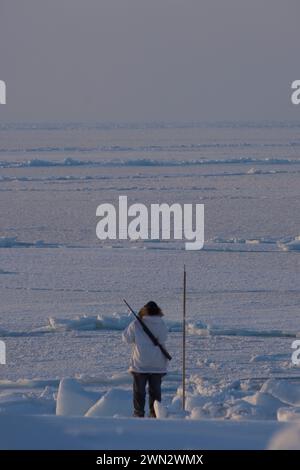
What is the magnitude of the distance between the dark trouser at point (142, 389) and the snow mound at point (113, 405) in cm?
9

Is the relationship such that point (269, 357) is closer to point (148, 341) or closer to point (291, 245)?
point (148, 341)

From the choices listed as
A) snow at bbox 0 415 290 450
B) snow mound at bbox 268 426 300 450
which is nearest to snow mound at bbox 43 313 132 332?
snow at bbox 0 415 290 450

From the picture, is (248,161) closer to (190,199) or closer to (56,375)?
(190,199)

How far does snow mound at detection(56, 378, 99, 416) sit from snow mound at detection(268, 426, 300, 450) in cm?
263

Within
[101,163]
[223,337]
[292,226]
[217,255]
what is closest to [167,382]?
[223,337]

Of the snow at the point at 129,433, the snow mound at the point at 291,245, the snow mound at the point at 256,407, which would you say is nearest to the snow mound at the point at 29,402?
the snow mound at the point at 256,407

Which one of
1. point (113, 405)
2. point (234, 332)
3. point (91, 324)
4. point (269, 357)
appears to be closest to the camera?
point (113, 405)

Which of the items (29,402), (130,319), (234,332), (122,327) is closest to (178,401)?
(29,402)

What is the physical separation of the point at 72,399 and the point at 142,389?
0.36 meters

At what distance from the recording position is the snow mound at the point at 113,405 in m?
5.27

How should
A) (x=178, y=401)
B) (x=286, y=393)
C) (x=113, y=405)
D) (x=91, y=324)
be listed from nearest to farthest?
(x=113, y=405) < (x=178, y=401) < (x=286, y=393) < (x=91, y=324)

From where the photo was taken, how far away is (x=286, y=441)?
111 inches

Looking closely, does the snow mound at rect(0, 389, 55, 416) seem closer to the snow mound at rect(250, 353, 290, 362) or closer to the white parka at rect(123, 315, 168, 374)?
the white parka at rect(123, 315, 168, 374)

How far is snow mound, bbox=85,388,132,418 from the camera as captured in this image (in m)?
5.27
